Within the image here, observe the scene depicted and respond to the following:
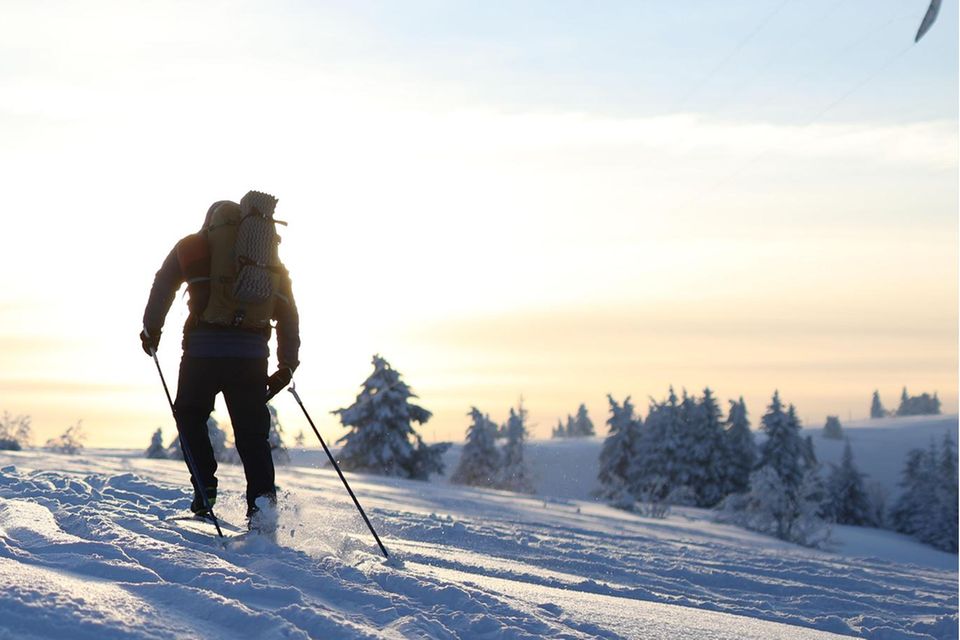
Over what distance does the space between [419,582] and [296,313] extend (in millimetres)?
2585

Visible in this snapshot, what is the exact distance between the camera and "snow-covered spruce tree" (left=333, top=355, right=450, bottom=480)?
112 feet

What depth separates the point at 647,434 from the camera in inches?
2459

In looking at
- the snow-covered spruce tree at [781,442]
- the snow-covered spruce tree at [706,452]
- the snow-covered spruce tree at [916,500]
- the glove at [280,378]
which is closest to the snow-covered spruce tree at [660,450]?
the snow-covered spruce tree at [706,452]

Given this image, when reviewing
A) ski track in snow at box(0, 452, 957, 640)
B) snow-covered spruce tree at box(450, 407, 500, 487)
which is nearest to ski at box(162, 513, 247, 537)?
ski track in snow at box(0, 452, 957, 640)

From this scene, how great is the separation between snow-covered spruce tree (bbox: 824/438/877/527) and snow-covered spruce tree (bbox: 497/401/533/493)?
19.4m

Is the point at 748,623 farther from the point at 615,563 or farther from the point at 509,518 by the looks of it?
the point at 509,518

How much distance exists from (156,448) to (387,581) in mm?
37533

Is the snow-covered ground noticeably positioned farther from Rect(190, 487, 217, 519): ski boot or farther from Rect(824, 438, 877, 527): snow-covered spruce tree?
Rect(824, 438, 877, 527): snow-covered spruce tree

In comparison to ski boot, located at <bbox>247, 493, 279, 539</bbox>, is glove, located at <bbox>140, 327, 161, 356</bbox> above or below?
above

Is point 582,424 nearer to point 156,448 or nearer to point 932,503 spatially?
point 932,503

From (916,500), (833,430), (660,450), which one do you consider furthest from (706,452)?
(833,430)

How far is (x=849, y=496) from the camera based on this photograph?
6188cm

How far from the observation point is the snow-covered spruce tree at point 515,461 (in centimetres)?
4938

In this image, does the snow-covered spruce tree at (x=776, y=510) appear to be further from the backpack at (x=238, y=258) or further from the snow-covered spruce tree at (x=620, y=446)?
the snow-covered spruce tree at (x=620, y=446)
